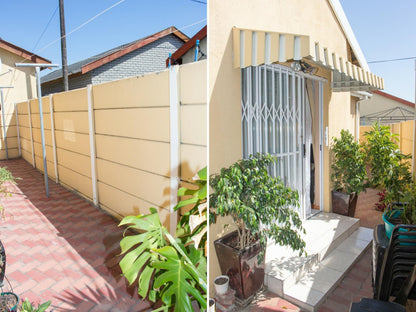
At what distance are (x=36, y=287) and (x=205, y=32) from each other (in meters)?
1.00

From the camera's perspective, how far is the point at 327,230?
2951 millimetres

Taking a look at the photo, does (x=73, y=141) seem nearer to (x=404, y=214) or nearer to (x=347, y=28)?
(x=404, y=214)

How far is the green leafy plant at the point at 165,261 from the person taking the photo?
99cm

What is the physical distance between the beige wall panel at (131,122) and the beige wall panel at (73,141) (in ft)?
0.22

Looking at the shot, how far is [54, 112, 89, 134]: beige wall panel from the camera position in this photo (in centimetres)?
90

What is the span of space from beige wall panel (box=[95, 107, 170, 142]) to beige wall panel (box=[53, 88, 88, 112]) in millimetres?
50

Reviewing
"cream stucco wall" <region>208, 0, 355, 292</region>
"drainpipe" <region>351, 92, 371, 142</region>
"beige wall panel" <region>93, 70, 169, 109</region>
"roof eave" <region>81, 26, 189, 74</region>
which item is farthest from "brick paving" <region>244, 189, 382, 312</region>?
"drainpipe" <region>351, 92, 371, 142</region>

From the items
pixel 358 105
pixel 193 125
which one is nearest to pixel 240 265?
pixel 193 125

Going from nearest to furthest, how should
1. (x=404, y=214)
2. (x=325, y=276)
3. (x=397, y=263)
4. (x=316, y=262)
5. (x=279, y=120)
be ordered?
1. (x=397, y=263)
2. (x=404, y=214)
3. (x=325, y=276)
4. (x=316, y=262)
5. (x=279, y=120)

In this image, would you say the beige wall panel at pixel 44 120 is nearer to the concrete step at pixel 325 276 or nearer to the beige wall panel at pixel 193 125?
the beige wall panel at pixel 193 125

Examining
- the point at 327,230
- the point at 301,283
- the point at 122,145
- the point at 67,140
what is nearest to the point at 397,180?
the point at 327,230

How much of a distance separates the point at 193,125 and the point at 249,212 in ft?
1.81

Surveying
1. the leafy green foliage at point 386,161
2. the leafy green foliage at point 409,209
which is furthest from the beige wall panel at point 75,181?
the leafy green foliage at point 386,161

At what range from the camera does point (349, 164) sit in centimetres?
360
